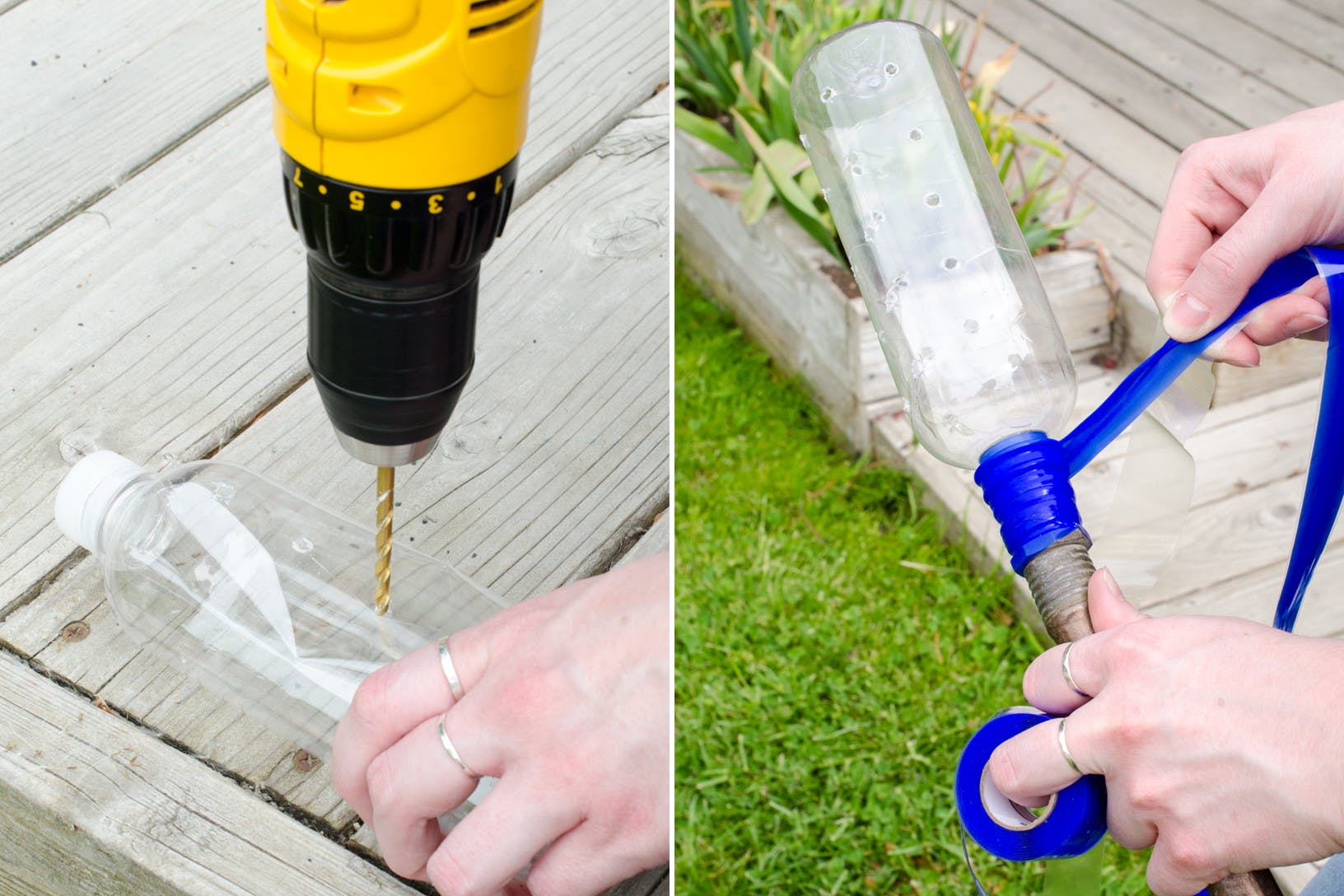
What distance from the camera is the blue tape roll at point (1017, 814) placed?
790 mm

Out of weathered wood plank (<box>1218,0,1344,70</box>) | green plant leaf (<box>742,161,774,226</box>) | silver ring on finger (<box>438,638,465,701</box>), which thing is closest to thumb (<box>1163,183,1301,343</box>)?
silver ring on finger (<box>438,638,465,701</box>)

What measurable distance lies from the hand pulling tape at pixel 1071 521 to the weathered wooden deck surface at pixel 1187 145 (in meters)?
0.85

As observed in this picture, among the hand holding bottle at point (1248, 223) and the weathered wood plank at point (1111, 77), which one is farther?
the weathered wood plank at point (1111, 77)

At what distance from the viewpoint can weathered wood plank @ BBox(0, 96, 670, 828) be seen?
0.91m

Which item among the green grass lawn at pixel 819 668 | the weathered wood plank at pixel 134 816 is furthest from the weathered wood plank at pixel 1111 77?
the weathered wood plank at pixel 134 816

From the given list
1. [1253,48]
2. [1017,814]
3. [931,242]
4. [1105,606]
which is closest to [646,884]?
[1017,814]

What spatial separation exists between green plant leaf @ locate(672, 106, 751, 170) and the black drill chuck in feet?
5.16

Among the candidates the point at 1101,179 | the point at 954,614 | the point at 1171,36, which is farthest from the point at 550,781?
the point at 1171,36

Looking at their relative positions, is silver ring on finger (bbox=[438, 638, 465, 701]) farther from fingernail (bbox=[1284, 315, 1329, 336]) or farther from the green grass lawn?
the green grass lawn

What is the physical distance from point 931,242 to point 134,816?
73 centimetres

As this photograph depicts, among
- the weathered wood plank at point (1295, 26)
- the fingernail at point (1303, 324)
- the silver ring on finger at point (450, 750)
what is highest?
the fingernail at point (1303, 324)

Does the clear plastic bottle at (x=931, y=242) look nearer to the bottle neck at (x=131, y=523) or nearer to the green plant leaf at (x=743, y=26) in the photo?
the bottle neck at (x=131, y=523)

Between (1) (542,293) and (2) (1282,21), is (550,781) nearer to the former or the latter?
(1) (542,293)

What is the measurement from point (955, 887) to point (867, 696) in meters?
0.28
